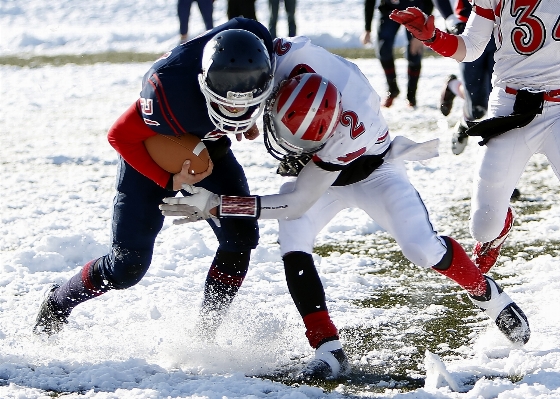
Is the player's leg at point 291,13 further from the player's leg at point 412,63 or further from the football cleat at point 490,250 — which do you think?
the football cleat at point 490,250

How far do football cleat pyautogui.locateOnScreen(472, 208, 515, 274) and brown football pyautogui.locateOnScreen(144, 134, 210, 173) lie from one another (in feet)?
5.56

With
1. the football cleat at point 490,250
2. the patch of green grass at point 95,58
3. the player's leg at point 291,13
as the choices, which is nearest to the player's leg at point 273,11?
the player's leg at point 291,13

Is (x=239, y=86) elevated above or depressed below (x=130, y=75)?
above

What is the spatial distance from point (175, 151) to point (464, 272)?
1401mm

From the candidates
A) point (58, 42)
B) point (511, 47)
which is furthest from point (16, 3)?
point (511, 47)

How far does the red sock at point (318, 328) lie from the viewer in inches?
138

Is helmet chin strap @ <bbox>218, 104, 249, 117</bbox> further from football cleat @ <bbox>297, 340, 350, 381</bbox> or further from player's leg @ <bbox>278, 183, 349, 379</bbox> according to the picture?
football cleat @ <bbox>297, 340, 350, 381</bbox>

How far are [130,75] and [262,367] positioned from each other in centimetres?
863

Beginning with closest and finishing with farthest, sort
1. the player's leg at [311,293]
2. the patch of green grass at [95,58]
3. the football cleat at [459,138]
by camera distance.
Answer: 1. the player's leg at [311,293]
2. the football cleat at [459,138]
3. the patch of green grass at [95,58]

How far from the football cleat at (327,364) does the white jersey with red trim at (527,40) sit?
5.15 ft

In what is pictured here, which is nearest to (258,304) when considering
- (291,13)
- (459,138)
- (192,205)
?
(192,205)

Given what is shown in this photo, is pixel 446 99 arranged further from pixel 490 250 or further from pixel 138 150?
pixel 138 150

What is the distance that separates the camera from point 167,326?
396 centimetres

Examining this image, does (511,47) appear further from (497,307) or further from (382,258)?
(382,258)
